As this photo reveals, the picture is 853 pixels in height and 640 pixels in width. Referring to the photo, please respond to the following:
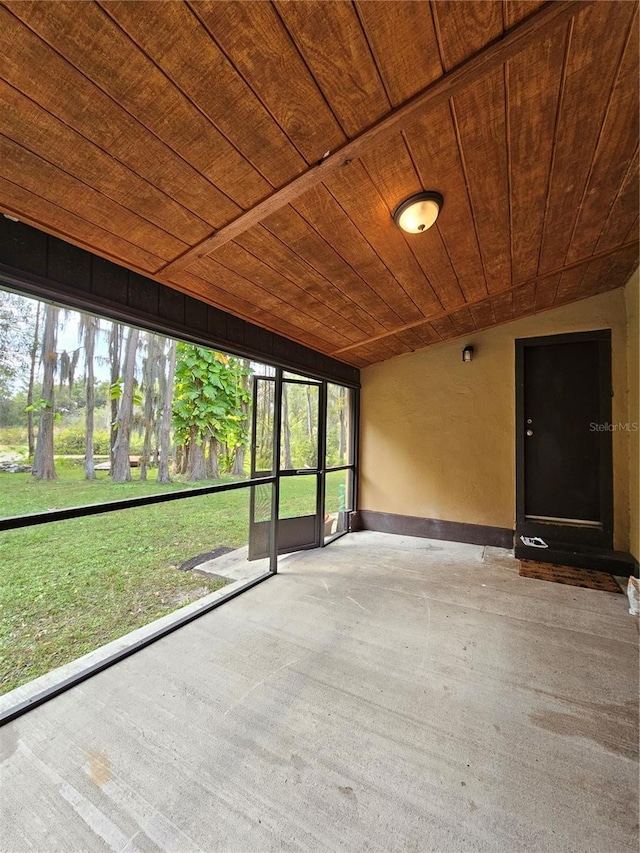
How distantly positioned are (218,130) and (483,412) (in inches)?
154

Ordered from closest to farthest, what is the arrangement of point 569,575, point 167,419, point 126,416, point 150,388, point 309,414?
point 126,416, point 150,388, point 167,419, point 569,575, point 309,414

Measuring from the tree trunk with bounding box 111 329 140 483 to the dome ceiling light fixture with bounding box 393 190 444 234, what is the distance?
1796 millimetres

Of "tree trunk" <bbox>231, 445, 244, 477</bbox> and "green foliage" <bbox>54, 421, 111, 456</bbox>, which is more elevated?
"green foliage" <bbox>54, 421, 111, 456</bbox>

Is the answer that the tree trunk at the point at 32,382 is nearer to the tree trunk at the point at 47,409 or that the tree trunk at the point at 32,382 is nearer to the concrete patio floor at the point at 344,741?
the tree trunk at the point at 47,409

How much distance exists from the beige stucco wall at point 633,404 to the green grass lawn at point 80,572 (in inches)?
137

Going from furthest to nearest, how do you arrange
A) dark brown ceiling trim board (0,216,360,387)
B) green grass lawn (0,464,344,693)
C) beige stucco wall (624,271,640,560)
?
1. beige stucco wall (624,271,640,560)
2. green grass lawn (0,464,344,693)
3. dark brown ceiling trim board (0,216,360,387)

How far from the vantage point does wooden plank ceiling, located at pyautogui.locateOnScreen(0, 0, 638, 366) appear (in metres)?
0.99

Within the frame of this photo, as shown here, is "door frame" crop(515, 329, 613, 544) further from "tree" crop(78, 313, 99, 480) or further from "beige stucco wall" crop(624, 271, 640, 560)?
"tree" crop(78, 313, 99, 480)

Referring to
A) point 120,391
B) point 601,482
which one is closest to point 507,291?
point 601,482

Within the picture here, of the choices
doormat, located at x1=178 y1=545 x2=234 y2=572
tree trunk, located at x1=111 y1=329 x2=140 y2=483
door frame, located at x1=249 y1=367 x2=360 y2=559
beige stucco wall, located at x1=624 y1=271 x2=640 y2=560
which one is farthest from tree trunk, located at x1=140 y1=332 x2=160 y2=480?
beige stucco wall, located at x1=624 y1=271 x2=640 y2=560

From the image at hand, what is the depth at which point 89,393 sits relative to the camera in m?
2.08

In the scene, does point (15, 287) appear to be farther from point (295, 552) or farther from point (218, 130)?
point (295, 552)

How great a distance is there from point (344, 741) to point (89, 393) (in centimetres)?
233

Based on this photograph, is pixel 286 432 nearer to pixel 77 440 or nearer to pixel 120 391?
pixel 120 391
